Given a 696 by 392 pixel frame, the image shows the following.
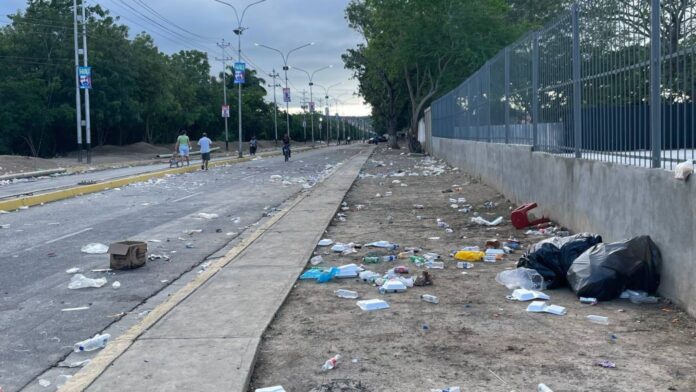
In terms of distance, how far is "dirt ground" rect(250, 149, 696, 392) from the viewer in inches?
172

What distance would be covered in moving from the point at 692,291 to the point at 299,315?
3.12 meters

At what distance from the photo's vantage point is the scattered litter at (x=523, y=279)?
268 inches

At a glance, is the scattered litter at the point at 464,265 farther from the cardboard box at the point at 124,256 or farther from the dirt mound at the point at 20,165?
the dirt mound at the point at 20,165

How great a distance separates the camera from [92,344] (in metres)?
5.40

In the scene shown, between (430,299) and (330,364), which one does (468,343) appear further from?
(430,299)

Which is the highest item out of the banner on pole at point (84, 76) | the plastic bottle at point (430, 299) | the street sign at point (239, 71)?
the street sign at point (239, 71)

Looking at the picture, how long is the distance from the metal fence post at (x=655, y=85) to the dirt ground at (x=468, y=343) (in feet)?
4.59

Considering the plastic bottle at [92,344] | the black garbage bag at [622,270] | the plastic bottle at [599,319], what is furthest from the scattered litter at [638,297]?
the plastic bottle at [92,344]

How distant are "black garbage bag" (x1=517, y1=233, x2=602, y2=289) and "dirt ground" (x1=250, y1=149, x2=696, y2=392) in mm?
169

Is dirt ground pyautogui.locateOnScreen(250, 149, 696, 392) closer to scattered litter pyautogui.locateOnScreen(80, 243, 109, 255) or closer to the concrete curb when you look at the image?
scattered litter pyautogui.locateOnScreen(80, 243, 109, 255)

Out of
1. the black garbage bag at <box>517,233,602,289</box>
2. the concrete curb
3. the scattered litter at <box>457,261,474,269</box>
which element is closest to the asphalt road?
the concrete curb

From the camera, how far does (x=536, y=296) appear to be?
641 centimetres

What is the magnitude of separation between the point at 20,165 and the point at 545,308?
33.5 metres

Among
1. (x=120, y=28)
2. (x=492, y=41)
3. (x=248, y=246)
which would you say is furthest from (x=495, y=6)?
(x=248, y=246)
